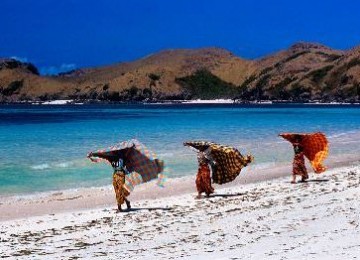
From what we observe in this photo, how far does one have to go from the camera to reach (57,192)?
62.6 ft

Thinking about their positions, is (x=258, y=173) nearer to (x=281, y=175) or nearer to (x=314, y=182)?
(x=281, y=175)

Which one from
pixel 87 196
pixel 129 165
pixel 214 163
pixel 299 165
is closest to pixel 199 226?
pixel 129 165

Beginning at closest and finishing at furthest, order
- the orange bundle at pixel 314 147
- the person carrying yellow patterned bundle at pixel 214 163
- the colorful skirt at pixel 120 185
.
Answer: the colorful skirt at pixel 120 185
the person carrying yellow patterned bundle at pixel 214 163
the orange bundle at pixel 314 147

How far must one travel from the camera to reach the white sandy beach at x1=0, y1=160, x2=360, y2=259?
31.7 ft

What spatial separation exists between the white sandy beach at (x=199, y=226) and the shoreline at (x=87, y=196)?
51mm

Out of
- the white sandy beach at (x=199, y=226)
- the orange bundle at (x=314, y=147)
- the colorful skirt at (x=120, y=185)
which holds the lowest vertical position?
the white sandy beach at (x=199, y=226)

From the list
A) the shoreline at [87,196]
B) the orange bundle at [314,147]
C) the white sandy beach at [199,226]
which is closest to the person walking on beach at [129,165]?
the white sandy beach at [199,226]

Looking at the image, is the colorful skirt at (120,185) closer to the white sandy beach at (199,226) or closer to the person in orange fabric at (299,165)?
the white sandy beach at (199,226)

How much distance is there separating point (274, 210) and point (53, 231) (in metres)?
4.52

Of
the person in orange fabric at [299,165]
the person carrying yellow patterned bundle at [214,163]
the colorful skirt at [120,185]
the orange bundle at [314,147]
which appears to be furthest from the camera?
the orange bundle at [314,147]

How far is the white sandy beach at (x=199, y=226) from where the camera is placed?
9656 mm

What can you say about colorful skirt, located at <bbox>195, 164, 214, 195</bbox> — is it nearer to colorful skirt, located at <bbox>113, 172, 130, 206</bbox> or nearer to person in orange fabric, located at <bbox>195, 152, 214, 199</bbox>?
person in orange fabric, located at <bbox>195, 152, 214, 199</bbox>

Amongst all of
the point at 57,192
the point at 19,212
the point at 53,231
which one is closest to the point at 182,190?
the point at 57,192

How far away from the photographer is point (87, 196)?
1797 centimetres
